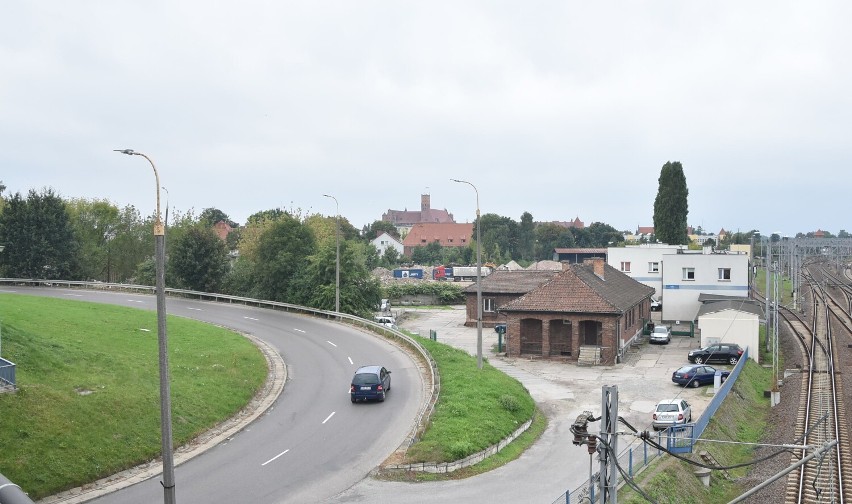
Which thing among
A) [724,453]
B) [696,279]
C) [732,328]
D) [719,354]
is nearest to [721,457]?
[724,453]

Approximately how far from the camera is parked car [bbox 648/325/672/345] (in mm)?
55625

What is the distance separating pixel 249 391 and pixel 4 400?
11774mm

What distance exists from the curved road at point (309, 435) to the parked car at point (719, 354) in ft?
64.0

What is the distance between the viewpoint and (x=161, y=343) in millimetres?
15562

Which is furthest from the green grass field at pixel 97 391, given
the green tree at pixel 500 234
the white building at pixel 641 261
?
the green tree at pixel 500 234

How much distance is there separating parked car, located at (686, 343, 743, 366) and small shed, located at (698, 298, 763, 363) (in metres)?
2.89

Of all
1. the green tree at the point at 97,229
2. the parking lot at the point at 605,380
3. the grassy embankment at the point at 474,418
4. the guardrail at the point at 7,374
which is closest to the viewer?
the guardrail at the point at 7,374

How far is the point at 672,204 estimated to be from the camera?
104562 mm

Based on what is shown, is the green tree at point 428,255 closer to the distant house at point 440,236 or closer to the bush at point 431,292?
the distant house at point 440,236

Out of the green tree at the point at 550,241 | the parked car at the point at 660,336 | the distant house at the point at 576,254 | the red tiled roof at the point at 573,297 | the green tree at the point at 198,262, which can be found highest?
the green tree at the point at 550,241

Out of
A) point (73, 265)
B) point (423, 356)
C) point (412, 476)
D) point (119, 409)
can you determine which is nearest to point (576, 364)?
point (423, 356)

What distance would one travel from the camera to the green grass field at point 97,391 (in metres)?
21.1

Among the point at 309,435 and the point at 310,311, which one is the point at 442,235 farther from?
the point at 309,435

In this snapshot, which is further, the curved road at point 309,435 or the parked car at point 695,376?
the parked car at point 695,376
